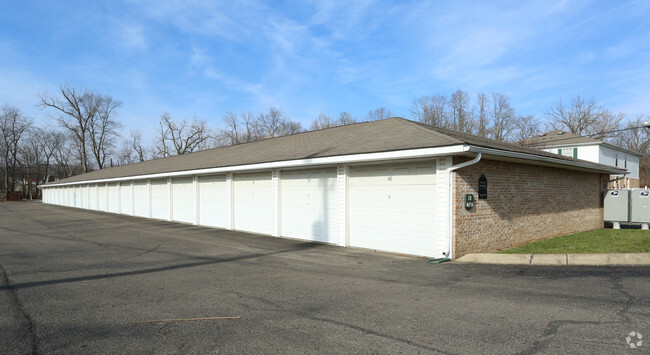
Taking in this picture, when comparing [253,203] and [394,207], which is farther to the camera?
[253,203]

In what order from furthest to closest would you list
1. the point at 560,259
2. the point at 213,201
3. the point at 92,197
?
1. the point at 92,197
2. the point at 213,201
3. the point at 560,259

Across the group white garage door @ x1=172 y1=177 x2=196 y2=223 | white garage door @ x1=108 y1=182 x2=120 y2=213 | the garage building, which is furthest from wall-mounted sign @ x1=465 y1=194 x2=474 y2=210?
white garage door @ x1=108 y1=182 x2=120 y2=213

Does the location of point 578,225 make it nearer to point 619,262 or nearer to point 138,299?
point 619,262

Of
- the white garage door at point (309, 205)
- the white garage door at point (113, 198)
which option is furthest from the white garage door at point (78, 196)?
the white garage door at point (309, 205)

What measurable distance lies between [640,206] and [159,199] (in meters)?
23.6

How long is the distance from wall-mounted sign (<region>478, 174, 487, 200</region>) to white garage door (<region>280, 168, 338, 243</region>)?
167 inches

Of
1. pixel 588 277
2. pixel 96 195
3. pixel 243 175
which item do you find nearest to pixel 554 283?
pixel 588 277

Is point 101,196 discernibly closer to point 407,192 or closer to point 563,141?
point 407,192

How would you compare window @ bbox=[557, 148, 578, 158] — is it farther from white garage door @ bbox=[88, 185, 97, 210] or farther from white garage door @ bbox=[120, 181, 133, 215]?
white garage door @ bbox=[88, 185, 97, 210]

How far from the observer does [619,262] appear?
26.5 ft

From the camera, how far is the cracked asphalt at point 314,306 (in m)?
4.05

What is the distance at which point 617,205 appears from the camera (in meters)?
16.2

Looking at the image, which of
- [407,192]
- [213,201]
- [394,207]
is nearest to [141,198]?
[213,201]

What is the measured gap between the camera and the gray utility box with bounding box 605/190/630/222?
1589 centimetres
